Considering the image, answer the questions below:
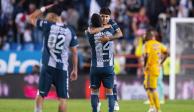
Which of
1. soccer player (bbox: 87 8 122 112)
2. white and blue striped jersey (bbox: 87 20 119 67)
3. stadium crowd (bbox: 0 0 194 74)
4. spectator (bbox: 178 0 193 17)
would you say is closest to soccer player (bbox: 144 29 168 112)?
soccer player (bbox: 87 8 122 112)

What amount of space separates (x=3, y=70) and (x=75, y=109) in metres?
10.4

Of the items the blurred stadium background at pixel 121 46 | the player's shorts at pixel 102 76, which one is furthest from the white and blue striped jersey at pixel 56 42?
the blurred stadium background at pixel 121 46

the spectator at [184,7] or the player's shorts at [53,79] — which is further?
the spectator at [184,7]

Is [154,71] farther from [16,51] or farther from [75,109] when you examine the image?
[16,51]

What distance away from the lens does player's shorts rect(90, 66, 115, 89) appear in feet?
59.3

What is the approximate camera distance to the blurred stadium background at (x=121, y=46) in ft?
103

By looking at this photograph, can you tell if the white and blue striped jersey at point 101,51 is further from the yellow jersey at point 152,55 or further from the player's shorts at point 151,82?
the yellow jersey at point 152,55

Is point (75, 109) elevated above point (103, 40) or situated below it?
below

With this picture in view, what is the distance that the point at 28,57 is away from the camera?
32688mm

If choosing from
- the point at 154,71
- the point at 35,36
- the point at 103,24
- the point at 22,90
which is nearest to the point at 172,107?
the point at 154,71

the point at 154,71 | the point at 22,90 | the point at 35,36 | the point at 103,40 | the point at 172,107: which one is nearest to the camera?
the point at 103,40

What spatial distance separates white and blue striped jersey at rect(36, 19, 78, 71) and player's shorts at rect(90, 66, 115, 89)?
6.30 feet

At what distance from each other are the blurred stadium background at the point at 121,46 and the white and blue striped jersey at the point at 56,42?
43.6ft

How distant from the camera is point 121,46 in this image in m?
33.8
